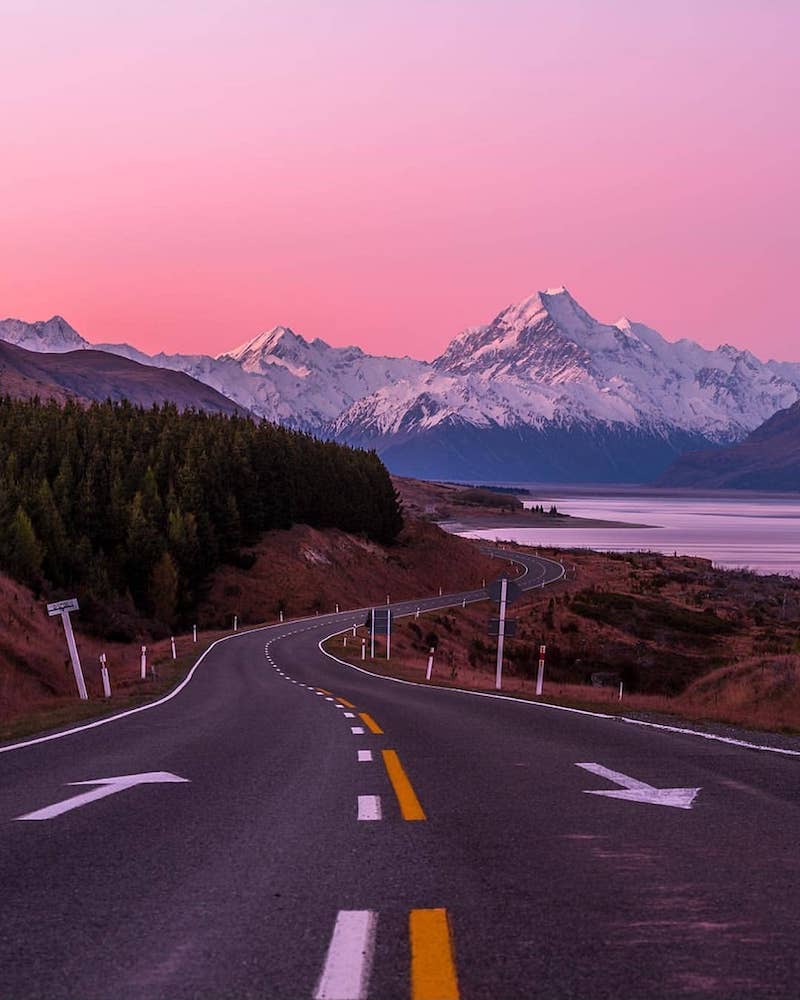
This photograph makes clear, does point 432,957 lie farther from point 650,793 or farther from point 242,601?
point 242,601

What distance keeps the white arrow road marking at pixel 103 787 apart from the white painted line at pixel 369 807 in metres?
2.25

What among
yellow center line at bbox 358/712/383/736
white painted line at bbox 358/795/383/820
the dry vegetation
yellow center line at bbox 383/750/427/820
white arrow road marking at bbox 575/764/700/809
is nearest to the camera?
white painted line at bbox 358/795/383/820

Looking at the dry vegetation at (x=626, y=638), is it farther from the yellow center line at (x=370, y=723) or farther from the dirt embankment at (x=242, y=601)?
the yellow center line at (x=370, y=723)

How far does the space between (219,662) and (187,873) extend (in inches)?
1717

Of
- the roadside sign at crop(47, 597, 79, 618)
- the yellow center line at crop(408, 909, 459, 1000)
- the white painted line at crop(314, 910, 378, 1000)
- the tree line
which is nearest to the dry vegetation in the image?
the roadside sign at crop(47, 597, 79, 618)

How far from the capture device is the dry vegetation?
48.7 m

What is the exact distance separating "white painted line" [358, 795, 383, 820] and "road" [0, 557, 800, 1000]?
0.15 feet

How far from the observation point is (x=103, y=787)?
37.7ft

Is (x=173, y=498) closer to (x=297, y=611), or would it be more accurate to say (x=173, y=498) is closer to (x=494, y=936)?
(x=297, y=611)

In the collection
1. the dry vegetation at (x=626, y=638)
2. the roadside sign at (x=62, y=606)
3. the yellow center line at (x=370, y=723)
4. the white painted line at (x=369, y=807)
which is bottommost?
the dry vegetation at (x=626, y=638)

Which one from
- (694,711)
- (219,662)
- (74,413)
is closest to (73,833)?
(694,711)

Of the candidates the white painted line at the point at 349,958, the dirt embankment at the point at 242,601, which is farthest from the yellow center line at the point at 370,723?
the white painted line at the point at 349,958

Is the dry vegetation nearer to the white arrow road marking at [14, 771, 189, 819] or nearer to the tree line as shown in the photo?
the white arrow road marking at [14, 771, 189, 819]

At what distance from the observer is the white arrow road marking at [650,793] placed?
10.2 meters
